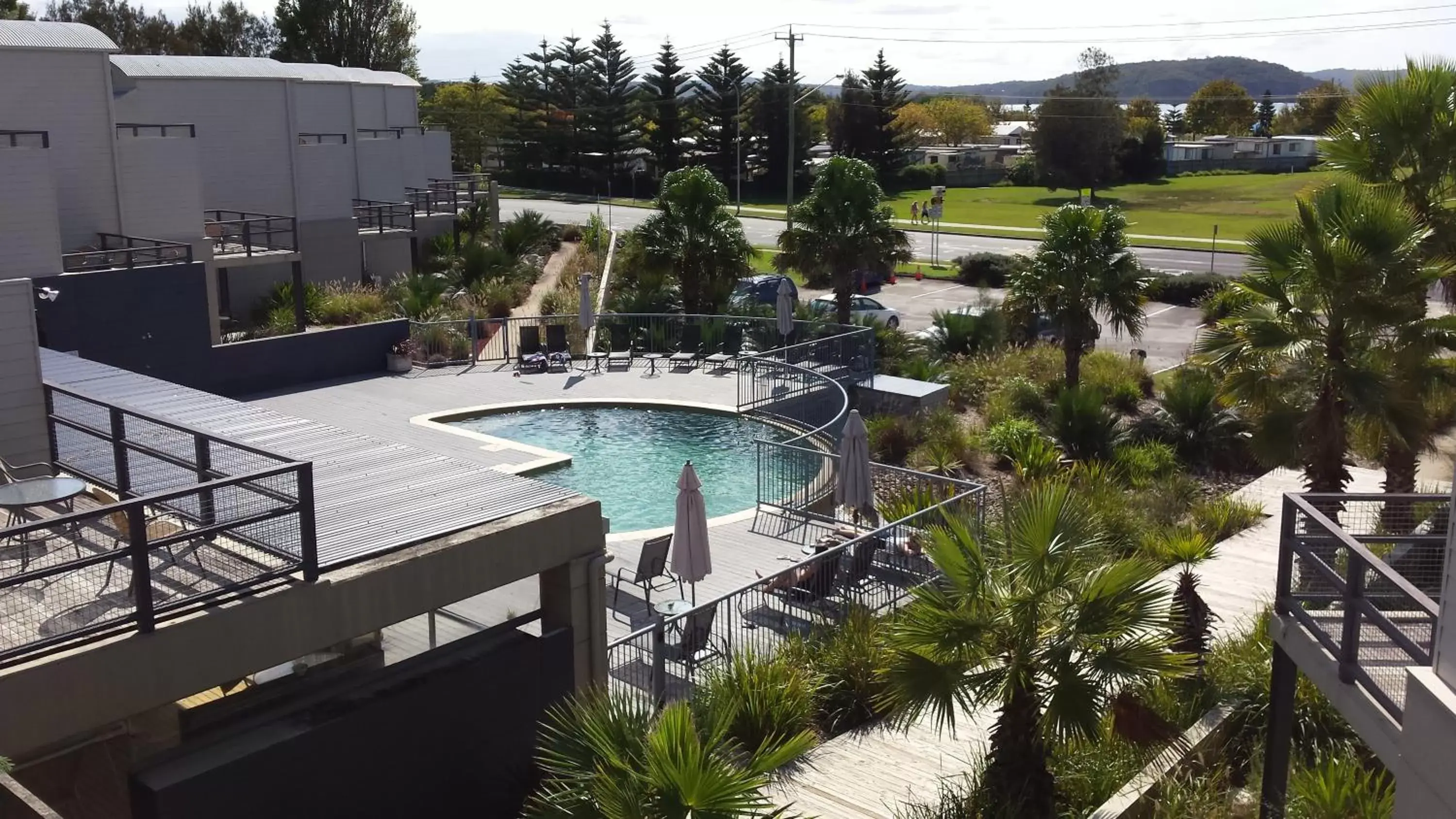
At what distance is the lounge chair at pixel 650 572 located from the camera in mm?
14008

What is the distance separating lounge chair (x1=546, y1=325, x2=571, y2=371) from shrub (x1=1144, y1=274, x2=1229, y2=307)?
2168 centimetres

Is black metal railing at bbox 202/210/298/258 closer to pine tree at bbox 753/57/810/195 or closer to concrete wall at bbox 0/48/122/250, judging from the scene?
concrete wall at bbox 0/48/122/250

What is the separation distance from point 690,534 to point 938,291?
107ft

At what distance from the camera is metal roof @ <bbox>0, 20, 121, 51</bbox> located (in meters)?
23.5

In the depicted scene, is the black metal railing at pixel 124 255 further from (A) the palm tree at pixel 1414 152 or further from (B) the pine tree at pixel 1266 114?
(B) the pine tree at pixel 1266 114

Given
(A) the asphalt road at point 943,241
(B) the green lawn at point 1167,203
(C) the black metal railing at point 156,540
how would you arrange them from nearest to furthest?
(C) the black metal railing at point 156,540
(A) the asphalt road at point 943,241
(B) the green lawn at point 1167,203

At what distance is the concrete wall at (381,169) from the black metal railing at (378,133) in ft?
0.92

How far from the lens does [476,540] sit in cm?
872

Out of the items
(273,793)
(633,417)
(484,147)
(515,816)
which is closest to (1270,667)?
(515,816)

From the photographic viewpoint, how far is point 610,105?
247 feet

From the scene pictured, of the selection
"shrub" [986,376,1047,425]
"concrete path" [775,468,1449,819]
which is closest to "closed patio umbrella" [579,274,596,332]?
"shrub" [986,376,1047,425]

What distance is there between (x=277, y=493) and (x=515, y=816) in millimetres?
3165

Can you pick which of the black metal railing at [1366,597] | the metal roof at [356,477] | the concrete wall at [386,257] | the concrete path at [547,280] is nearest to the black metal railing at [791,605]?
the metal roof at [356,477]

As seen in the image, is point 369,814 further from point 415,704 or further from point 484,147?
point 484,147
